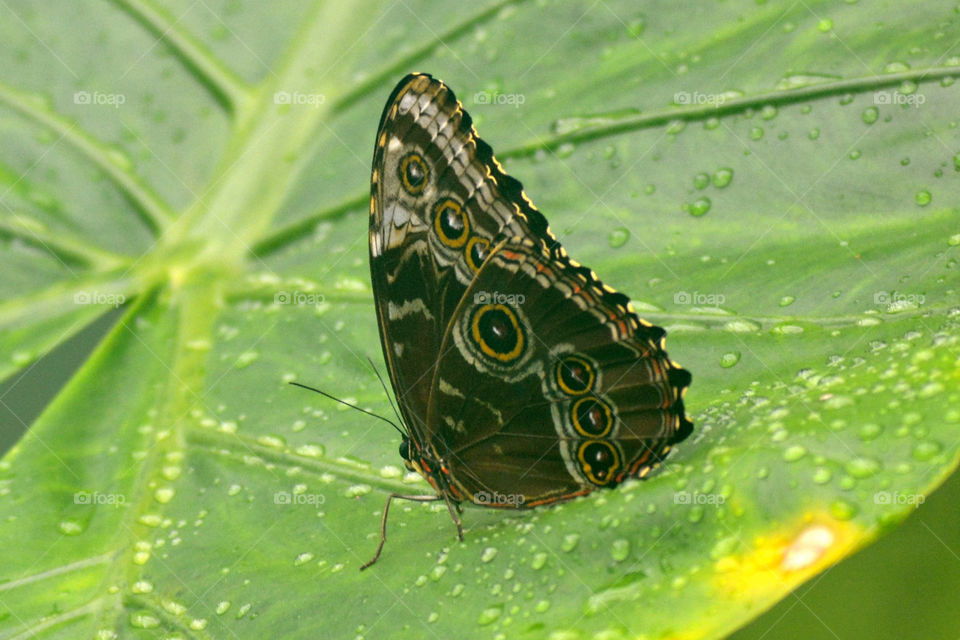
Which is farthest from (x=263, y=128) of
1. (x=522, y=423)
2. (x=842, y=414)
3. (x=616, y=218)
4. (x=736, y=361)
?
(x=842, y=414)

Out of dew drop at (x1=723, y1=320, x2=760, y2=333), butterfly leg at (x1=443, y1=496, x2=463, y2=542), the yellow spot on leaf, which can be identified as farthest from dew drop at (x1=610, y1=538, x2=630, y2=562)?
dew drop at (x1=723, y1=320, x2=760, y2=333)

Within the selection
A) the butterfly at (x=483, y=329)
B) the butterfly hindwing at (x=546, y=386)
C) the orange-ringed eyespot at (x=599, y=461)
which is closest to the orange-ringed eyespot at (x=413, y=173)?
the butterfly at (x=483, y=329)

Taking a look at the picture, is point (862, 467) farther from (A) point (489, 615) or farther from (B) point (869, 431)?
(A) point (489, 615)

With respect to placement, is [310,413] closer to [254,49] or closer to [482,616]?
[482,616]

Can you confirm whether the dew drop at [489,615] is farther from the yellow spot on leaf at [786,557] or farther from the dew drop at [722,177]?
the dew drop at [722,177]

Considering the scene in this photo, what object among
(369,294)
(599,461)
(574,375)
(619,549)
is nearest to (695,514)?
(619,549)

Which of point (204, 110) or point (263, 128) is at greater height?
point (204, 110)
